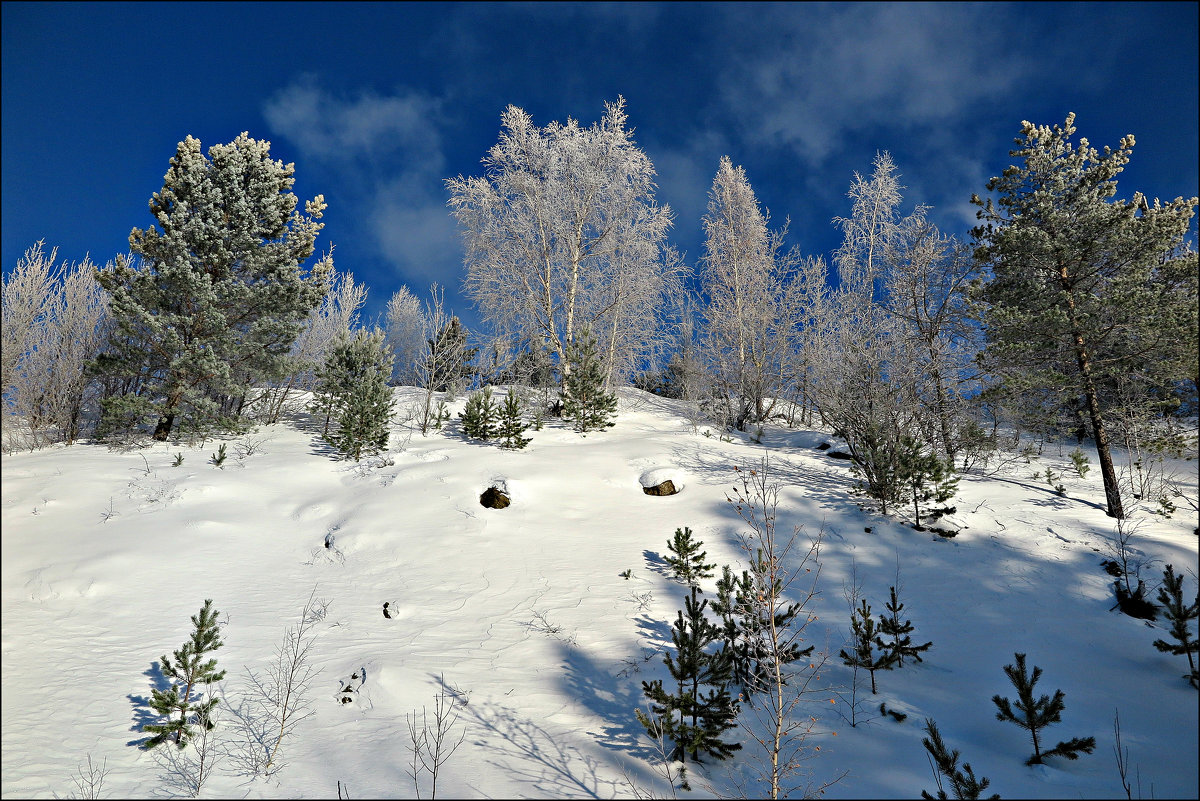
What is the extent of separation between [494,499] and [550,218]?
38.6 feet

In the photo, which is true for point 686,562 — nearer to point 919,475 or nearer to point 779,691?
point 779,691

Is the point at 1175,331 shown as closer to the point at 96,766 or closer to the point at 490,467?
the point at 490,467

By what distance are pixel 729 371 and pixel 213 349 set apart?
16794 millimetres

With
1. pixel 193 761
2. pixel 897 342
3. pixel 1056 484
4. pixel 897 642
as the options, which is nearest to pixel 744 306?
pixel 897 342

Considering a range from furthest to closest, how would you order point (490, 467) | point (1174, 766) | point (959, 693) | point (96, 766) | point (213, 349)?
point (213, 349), point (490, 467), point (959, 693), point (96, 766), point (1174, 766)

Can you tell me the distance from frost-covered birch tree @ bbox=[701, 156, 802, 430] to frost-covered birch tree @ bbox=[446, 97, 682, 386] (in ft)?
9.67

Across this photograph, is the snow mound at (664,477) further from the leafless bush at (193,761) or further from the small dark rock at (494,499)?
the leafless bush at (193,761)

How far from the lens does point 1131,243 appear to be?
9641 mm

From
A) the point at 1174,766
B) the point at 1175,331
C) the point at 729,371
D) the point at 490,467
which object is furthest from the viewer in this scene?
the point at 729,371

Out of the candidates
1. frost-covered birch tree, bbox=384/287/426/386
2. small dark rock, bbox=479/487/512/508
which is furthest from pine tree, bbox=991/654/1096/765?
frost-covered birch tree, bbox=384/287/426/386

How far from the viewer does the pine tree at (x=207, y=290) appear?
12.9m

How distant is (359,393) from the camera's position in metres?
13.0

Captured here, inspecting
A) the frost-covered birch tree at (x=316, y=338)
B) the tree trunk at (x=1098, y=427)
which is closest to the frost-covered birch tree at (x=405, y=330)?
the frost-covered birch tree at (x=316, y=338)

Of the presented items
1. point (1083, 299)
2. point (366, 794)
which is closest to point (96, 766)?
point (366, 794)
